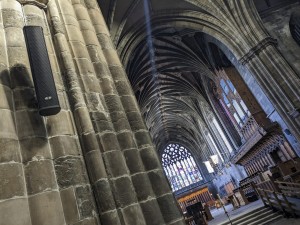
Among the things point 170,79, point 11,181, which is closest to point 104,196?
point 11,181

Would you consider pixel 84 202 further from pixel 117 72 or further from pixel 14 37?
pixel 14 37

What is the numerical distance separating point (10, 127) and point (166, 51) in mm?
14245

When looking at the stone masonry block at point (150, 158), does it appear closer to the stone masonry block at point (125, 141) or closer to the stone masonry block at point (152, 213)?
the stone masonry block at point (125, 141)

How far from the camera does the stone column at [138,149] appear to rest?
10.0ft

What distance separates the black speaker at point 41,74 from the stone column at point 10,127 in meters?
0.38

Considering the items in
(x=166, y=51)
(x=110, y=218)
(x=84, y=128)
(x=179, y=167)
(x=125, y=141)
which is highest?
(x=166, y=51)

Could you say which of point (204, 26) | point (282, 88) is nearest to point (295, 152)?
point (282, 88)

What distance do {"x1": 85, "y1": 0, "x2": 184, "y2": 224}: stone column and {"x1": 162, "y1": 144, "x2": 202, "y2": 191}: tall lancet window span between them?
100ft

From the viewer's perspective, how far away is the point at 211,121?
21.3 m

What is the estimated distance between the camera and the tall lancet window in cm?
3362

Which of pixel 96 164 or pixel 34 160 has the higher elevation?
pixel 34 160

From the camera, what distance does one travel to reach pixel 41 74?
271 cm

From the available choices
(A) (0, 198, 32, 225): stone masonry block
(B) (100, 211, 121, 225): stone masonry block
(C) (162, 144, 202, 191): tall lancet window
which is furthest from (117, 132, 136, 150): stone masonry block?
(C) (162, 144, 202, 191): tall lancet window

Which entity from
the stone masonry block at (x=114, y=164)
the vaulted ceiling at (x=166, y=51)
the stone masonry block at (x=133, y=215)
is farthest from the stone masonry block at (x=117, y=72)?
the vaulted ceiling at (x=166, y=51)
